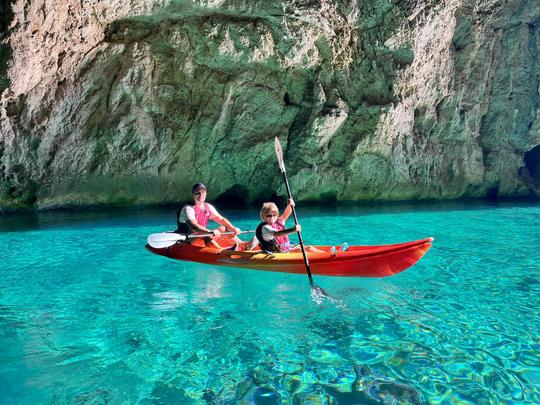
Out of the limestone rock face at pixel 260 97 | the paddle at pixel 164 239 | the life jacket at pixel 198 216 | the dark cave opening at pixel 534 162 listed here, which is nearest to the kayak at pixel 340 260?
the paddle at pixel 164 239

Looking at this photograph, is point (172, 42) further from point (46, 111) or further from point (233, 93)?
point (46, 111)

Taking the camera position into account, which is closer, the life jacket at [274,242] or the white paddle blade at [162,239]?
the life jacket at [274,242]

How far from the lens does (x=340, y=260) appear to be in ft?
19.5

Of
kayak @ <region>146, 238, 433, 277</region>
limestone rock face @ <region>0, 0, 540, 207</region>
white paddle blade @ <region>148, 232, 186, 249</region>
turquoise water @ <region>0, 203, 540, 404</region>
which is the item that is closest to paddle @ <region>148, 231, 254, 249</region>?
white paddle blade @ <region>148, 232, 186, 249</region>

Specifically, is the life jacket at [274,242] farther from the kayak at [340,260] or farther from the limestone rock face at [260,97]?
the limestone rock face at [260,97]

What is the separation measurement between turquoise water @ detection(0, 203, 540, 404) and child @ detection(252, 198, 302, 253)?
1.61 feet

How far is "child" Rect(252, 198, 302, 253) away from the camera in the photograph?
6.22 meters

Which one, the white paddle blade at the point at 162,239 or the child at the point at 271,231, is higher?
the child at the point at 271,231

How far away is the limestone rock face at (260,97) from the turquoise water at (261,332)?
282 inches

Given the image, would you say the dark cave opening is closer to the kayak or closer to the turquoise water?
the turquoise water

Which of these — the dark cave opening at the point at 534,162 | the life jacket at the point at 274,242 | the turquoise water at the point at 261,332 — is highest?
the dark cave opening at the point at 534,162

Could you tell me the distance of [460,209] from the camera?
16312 millimetres

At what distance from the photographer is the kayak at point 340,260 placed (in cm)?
566

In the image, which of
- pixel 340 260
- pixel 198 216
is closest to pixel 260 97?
pixel 198 216
